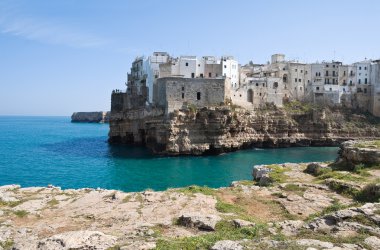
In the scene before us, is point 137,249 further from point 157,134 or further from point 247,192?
point 157,134

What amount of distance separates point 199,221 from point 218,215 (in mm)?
1443

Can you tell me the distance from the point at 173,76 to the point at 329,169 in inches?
1504

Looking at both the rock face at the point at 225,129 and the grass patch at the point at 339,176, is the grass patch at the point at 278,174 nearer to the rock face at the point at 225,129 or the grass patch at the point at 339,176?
the grass patch at the point at 339,176

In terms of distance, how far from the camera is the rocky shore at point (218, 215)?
1012cm

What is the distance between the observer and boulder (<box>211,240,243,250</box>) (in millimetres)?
9180

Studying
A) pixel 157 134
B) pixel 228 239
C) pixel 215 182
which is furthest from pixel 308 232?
pixel 157 134

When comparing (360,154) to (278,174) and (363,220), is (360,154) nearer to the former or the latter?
(278,174)

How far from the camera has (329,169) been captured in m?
23.0

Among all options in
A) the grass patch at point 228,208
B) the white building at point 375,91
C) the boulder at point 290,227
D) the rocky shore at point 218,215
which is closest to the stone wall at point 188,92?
the rocky shore at point 218,215

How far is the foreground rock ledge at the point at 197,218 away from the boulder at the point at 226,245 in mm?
27

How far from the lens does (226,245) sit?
30.8ft

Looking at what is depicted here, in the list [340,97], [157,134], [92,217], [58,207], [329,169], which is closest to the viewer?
[92,217]

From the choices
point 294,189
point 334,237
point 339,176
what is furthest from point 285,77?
point 334,237

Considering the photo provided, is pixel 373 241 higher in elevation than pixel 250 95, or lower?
lower
